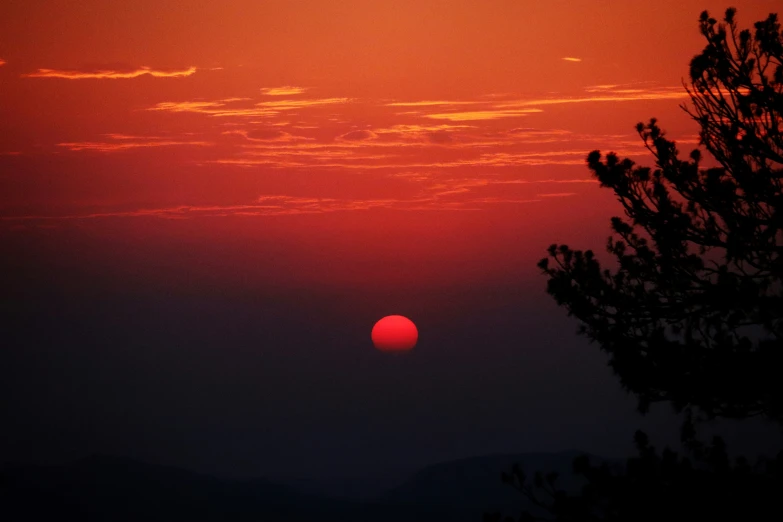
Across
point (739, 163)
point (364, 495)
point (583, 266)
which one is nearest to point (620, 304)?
point (583, 266)

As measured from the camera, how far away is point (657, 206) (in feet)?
35.7

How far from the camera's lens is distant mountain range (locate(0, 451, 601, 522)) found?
9381 cm

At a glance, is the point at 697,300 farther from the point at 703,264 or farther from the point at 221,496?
the point at 221,496

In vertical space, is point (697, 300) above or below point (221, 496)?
below

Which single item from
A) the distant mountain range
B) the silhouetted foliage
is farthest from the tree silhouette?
the distant mountain range

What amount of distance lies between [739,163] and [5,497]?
90.2m

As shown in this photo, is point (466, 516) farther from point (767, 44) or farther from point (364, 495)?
point (767, 44)

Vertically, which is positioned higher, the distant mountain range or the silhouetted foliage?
the distant mountain range

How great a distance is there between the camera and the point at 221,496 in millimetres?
110688

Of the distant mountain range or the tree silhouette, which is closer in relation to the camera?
the tree silhouette

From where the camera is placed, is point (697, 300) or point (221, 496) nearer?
point (697, 300)

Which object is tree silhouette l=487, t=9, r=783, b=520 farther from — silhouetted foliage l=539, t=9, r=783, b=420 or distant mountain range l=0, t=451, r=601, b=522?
distant mountain range l=0, t=451, r=601, b=522

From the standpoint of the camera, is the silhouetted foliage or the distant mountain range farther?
the distant mountain range

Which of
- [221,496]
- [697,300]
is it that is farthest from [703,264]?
[221,496]
